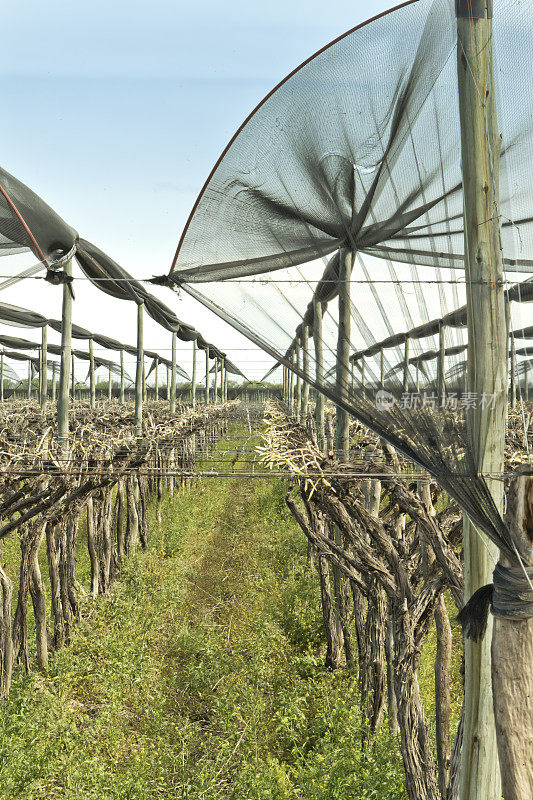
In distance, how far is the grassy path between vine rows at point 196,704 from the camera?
5.53 metres

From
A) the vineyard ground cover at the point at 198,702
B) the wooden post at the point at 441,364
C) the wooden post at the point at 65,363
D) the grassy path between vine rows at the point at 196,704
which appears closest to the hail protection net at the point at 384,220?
the wooden post at the point at 441,364

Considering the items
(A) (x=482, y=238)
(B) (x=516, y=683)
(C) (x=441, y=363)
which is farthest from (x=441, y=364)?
(B) (x=516, y=683)

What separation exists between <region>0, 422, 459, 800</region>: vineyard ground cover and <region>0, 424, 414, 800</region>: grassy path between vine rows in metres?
0.02

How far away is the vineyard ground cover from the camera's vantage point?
18.2 ft

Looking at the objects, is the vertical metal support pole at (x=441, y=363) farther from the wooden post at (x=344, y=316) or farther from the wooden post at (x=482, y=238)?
the wooden post at (x=344, y=316)

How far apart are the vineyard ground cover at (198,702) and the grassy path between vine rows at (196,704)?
18 millimetres

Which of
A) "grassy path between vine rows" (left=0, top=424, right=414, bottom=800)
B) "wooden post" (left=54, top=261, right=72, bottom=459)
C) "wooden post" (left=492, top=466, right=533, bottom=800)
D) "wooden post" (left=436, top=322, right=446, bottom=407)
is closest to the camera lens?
"wooden post" (left=492, top=466, right=533, bottom=800)

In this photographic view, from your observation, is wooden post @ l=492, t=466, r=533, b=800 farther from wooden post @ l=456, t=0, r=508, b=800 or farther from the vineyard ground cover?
the vineyard ground cover

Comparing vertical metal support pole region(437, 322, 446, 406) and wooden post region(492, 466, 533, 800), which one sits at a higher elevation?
vertical metal support pole region(437, 322, 446, 406)

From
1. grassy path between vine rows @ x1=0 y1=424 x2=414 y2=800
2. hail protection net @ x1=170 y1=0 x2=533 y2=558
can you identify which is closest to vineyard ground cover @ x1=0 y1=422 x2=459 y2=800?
grassy path between vine rows @ x1=0 y1=424 x2=414 y2=800

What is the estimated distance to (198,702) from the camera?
742cm

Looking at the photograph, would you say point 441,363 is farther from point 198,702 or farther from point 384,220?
point 198,702

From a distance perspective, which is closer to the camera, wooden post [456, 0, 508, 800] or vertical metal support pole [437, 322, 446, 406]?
wooden post [456, 0, 508, 800]

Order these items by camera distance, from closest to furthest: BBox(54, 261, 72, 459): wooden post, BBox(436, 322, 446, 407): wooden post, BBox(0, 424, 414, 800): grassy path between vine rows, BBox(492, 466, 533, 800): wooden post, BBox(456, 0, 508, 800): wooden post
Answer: BBox(492, 466, 533, 800): wooden post → BBox(456, 0, 508, 800): wooden post → BBox(436, 322, 446, 407): wooden post → BBox(0, 424, 414, 800): grassy path between vine rows → BBox(54, 261, 72, 459): wooden post
